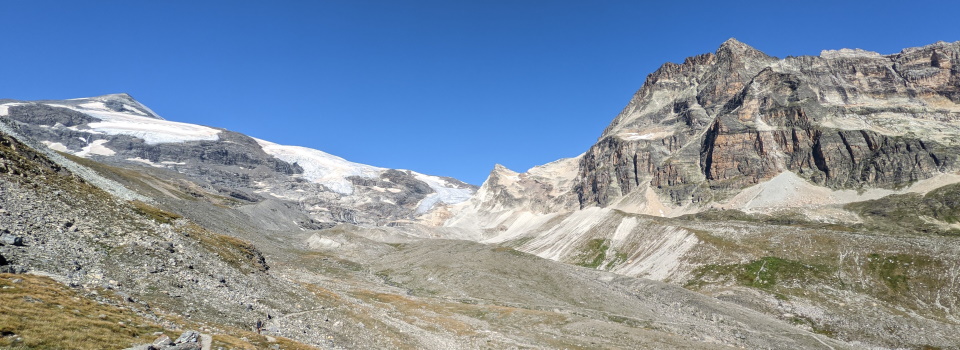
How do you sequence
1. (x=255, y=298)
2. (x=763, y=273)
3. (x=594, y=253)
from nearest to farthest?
(x=255, y=298) → (x=763, y=273) → (x=594, y=253)

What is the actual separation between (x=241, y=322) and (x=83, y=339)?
15.8 metres

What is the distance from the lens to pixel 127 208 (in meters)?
54.2

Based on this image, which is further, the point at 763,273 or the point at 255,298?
the point at 763,273

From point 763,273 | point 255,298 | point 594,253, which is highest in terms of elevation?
point 594,253

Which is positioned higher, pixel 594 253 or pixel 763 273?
pixel 594 253

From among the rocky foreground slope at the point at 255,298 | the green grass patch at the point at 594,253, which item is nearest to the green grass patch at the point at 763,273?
the rocky foreground slope at the point at 255,298

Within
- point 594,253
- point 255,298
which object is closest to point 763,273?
point 594,253

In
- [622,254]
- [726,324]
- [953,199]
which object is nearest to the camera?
[726,324]

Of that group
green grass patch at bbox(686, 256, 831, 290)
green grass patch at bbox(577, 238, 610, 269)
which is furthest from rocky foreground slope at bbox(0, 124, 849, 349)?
green grass patch at bbox(577, 238, 610, 269)

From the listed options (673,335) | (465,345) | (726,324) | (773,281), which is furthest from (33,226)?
(773,281)

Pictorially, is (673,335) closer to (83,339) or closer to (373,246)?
(83,339)

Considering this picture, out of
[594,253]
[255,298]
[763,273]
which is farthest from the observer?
[594,253]

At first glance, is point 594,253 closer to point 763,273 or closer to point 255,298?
point 763,273

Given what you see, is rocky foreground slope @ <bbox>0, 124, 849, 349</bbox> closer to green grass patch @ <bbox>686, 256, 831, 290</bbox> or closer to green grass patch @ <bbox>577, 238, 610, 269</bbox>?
green grass patch @ <bbox>686, 256, 831, 290</bbox>
